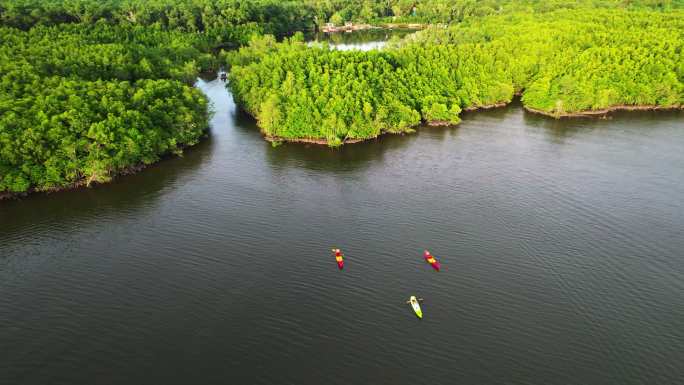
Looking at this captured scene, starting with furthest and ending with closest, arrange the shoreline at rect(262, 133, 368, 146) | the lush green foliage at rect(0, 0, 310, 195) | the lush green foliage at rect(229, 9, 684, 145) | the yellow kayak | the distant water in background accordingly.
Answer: the distant water in background
the lush green foliage at rect(229, 9, 684, 145)
the shoreline at rect(262, 133, 368, 146)
the lush green foliage at rect(0, 0, 310, 195)
the yellow kayak

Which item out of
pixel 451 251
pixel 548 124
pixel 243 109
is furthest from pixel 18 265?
pixel 548 124

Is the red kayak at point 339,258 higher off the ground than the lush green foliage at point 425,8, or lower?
lower

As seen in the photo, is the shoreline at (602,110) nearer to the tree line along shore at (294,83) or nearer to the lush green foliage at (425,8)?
the tree line along shore at (294,83)

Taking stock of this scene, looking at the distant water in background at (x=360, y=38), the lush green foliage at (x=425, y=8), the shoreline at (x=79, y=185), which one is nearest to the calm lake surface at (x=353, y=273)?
the shoreline at (x=79, y=185)

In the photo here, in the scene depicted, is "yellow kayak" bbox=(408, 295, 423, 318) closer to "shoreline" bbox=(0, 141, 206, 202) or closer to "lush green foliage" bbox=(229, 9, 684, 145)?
"lush green foliage" bbox=(229, 9, 684, 145)

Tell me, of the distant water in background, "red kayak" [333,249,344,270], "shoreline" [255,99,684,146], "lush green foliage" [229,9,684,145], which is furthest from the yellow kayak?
the distant water in background

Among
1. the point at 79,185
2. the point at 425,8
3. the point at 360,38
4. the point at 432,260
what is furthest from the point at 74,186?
the point at 425,8
